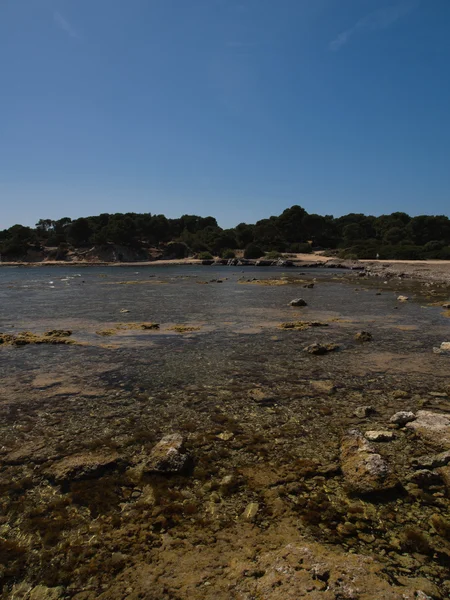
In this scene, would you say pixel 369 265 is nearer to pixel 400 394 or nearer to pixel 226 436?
pixel 400 394

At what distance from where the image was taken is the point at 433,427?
702 centimetres

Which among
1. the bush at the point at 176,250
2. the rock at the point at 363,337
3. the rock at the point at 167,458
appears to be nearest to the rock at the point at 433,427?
the rock at the point at 167,458

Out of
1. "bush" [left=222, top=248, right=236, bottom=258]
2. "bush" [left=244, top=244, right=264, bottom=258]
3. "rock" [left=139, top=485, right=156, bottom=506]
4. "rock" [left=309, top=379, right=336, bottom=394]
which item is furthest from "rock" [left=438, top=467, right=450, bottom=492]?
"bush" [left=222, top=248, right=236, bottom=258]

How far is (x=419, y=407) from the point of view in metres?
8.31

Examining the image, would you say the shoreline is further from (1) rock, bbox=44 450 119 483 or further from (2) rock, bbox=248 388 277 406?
(1) rock, bbox=44 450 119 483

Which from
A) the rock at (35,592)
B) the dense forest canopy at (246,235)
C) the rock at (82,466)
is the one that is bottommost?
the rock at (35,592)

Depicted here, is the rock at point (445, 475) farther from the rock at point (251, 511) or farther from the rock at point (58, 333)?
the rock at point (58, 333)

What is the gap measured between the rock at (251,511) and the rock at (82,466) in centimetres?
238

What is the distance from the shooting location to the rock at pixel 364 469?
534 cm

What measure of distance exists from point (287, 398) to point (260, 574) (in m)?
5.17

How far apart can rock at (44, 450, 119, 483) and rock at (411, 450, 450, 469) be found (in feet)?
16.4

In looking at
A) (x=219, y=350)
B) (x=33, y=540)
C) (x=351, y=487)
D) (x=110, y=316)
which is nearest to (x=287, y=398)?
(x=351, y=487)

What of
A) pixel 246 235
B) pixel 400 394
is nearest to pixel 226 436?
pixel 400 394

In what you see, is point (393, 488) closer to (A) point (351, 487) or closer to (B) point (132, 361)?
(A) point (351, 487)
